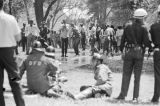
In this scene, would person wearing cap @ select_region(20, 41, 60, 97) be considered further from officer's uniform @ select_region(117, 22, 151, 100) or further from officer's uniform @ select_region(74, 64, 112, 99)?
officer's uniform @ select_region(117, 22, 151, 100)

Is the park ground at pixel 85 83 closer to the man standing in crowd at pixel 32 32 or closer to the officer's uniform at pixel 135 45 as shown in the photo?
the officer's uniform at pixel 135 45

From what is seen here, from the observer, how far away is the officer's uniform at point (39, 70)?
9.94m

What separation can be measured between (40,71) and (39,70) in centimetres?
3

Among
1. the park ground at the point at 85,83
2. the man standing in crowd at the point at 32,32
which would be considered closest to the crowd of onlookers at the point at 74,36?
the man standing in crowd at the point at 32,32

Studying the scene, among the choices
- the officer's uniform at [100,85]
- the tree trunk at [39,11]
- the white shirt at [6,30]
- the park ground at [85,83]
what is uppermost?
the tree trunk at [39,11]

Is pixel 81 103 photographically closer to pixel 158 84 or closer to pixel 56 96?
pixel 56 96

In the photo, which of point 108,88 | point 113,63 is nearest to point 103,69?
point 108,88

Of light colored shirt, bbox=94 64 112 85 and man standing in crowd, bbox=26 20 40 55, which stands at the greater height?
man standing in crowd, bbox=26 20 40 55

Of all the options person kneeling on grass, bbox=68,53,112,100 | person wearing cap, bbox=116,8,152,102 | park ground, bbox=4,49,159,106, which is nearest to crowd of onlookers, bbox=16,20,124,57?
park ground, bbox=4,49,159,106

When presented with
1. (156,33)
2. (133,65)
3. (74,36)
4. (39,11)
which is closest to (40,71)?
(133,65)

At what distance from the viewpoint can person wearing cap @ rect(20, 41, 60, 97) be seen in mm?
9938

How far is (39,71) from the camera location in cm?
991

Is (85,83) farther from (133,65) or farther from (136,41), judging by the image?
(136,41)

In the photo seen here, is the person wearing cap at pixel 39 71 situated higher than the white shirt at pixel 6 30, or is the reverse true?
the white shirt at pixel 6 30
